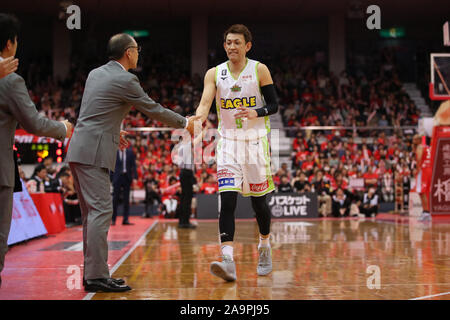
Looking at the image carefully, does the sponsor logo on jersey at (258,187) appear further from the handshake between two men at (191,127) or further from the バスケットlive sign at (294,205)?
the バスケットlive sign at (294,205)

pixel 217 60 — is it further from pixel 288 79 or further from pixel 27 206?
pixel 27 206

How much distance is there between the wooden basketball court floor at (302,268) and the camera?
362 centimetres

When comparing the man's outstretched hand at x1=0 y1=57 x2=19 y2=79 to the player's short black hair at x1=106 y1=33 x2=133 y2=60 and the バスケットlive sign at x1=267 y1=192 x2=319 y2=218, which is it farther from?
the バスケットlive sign at x1=267 y1=192 x2=319 y2=218

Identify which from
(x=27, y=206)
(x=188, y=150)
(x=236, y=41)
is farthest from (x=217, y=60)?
(x=236, y=41)

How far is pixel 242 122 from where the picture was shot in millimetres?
4633

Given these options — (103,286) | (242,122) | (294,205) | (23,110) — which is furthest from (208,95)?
(294,205)

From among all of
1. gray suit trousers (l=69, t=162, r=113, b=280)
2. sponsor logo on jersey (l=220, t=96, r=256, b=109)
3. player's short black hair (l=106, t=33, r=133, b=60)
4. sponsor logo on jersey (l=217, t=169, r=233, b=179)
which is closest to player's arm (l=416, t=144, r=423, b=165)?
sponsor logo on jersey (l=220, t=96, r=256, b=109)

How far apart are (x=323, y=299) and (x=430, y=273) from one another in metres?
1.56

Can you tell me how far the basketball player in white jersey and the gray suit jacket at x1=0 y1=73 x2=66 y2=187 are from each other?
1571 mm

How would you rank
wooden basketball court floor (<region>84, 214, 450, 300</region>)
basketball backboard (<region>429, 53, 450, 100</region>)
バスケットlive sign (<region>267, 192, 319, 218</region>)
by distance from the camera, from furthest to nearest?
バスケットlive sign (<region>267, 192, 319, 218</region>) → basketball backboard (<region>429, 53, 450, 100</region>) → wooden basketball court floor (<region>84, 214, 450, 300</region>)

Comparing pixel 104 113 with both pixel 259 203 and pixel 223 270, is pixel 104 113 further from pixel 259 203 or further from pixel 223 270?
pixel 259 203

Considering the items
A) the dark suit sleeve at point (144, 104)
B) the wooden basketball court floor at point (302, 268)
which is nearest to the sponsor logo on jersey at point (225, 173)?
the dark suit sleeve at point (144, 104)

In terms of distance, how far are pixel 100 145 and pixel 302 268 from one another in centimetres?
224

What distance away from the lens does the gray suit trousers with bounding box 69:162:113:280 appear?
150 inches
